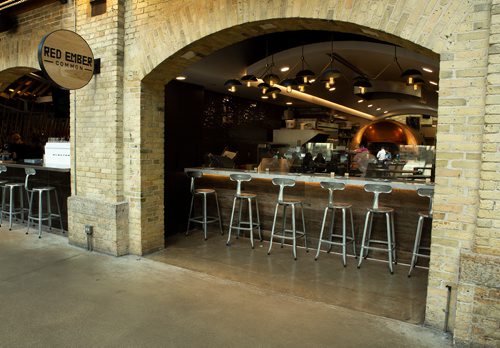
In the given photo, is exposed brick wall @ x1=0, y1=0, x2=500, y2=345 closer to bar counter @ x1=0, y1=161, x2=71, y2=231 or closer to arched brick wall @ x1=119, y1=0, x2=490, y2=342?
arched brick wall @ x1=119, y1=0, x2=490, y2=342

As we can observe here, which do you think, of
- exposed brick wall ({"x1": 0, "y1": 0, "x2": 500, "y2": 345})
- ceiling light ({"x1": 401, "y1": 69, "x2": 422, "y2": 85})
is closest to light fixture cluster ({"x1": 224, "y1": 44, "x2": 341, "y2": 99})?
ceiling light ({"x1": 401, "y1": 69, "x2": 422, "y2": 85})

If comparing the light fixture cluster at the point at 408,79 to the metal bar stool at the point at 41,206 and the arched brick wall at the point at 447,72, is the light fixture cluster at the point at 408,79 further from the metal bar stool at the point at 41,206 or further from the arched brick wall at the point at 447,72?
the metal bar stool at the point at 41,206

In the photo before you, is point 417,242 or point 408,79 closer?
point 417,242

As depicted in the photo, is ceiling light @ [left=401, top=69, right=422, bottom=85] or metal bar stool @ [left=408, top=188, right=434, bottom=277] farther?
ceiling light @ [left=401, top=69, right=422, bottom=85]

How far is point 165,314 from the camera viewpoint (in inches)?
136

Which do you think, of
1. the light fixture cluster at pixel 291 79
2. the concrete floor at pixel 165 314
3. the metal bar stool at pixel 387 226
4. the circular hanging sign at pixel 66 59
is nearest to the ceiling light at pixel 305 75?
the light fixture cluster at pixel 291 79

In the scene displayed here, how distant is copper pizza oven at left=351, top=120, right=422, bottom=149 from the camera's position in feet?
59.7

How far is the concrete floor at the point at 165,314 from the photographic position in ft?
9.93

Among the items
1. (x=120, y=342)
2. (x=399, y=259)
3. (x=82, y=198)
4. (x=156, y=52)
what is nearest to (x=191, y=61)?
(x=156, y=52)

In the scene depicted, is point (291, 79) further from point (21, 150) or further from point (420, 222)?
point (21, 150)

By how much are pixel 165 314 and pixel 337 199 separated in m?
3.17

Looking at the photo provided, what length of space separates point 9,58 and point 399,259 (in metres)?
7.30

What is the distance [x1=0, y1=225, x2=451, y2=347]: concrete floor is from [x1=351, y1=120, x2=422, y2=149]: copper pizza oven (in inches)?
596

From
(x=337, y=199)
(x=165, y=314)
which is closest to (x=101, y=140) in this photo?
(x=165, y=314)
